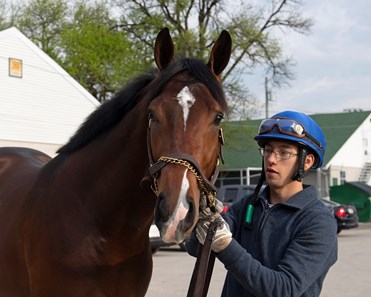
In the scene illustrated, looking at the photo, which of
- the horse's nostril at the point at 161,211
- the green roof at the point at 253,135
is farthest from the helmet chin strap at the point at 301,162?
the green roof at the point at 253,135

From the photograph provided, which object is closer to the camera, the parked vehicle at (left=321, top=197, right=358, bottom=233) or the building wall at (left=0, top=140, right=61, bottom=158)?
the parked vehicle at (left=321, top=197, right=358, bottom=233)

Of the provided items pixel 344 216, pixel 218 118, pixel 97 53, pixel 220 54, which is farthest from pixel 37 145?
pixel 218 118

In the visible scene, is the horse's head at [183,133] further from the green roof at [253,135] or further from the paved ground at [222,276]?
the green roof at [253,135]

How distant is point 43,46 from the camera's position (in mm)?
39812

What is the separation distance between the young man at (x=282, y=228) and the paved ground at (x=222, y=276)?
530 cm

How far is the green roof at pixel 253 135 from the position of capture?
30172mm

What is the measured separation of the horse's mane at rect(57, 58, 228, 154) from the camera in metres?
3.07

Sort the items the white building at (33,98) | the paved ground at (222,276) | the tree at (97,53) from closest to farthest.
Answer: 1. the paved ground at (222,276)
2. the white building at (33,98)
3. the tree at (97,53)

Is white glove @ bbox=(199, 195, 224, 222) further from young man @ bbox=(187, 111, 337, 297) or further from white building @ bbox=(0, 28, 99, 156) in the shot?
white building @ bbox=(0, 28, 99, 156)

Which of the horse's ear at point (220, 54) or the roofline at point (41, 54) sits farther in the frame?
the roofline at point (41, 54)

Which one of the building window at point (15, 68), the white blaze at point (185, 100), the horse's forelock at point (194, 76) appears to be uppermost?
the building window at point (15, 68)

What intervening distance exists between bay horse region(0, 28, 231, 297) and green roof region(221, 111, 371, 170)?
83.4 ft

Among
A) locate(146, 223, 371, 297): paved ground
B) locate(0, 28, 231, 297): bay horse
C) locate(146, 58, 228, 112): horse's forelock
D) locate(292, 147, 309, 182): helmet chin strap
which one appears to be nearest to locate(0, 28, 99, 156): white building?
locate(146, 223, 371, 297): paved ground

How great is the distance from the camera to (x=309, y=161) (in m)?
2.89
